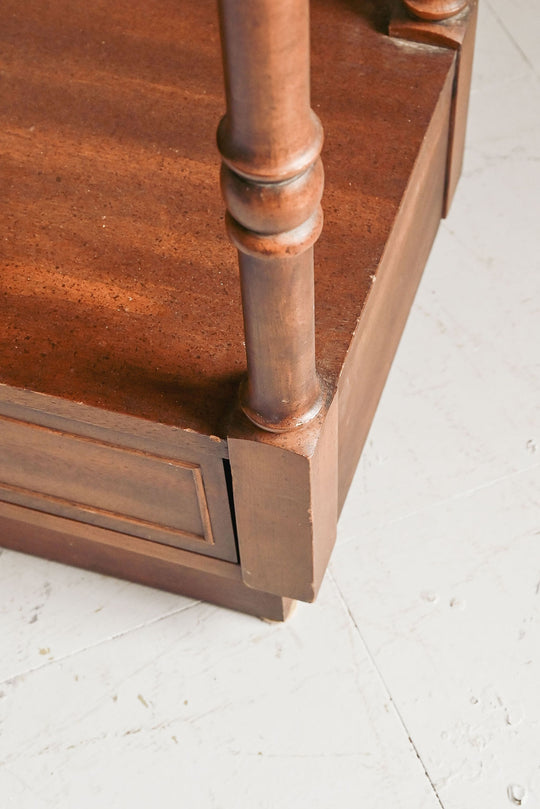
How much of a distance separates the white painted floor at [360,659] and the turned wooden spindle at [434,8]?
0.44 metres

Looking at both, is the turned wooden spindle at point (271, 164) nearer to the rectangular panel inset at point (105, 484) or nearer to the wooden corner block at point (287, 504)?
the wooden corner block at point (287, 504)

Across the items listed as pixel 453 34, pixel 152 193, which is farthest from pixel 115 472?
pixel 453 34

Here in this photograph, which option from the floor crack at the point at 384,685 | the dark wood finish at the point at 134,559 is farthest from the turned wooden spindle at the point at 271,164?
the floor crack at the point at 384,685

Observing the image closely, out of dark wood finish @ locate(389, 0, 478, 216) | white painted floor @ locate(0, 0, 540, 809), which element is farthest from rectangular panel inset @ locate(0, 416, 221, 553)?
dark wood finish @ locate(389, 0, 478, 216)

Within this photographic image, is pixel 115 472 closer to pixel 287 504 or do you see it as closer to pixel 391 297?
pixel 287 504

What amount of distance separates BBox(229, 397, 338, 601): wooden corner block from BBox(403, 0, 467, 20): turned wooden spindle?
56cm

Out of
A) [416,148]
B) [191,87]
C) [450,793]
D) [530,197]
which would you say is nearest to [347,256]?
[416,148]

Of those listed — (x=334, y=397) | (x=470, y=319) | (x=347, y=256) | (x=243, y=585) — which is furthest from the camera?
(x=470, y=319)

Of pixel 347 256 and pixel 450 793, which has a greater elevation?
pixel 347 256

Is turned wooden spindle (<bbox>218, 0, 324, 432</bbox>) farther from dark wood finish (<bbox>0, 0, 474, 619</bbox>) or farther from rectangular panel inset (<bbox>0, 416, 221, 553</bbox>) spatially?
rectangular panel inset (<bbox>0, 416, 221, 553</bbox>)

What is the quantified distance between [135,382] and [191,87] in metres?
0.43

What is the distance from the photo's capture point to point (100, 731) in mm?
1193

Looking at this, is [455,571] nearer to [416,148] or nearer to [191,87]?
[416,148]

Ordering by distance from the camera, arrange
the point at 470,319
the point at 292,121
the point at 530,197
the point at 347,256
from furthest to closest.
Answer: the point at 530,197 < the point at 470,319 < the point at 347,256 < the point at 292,121
